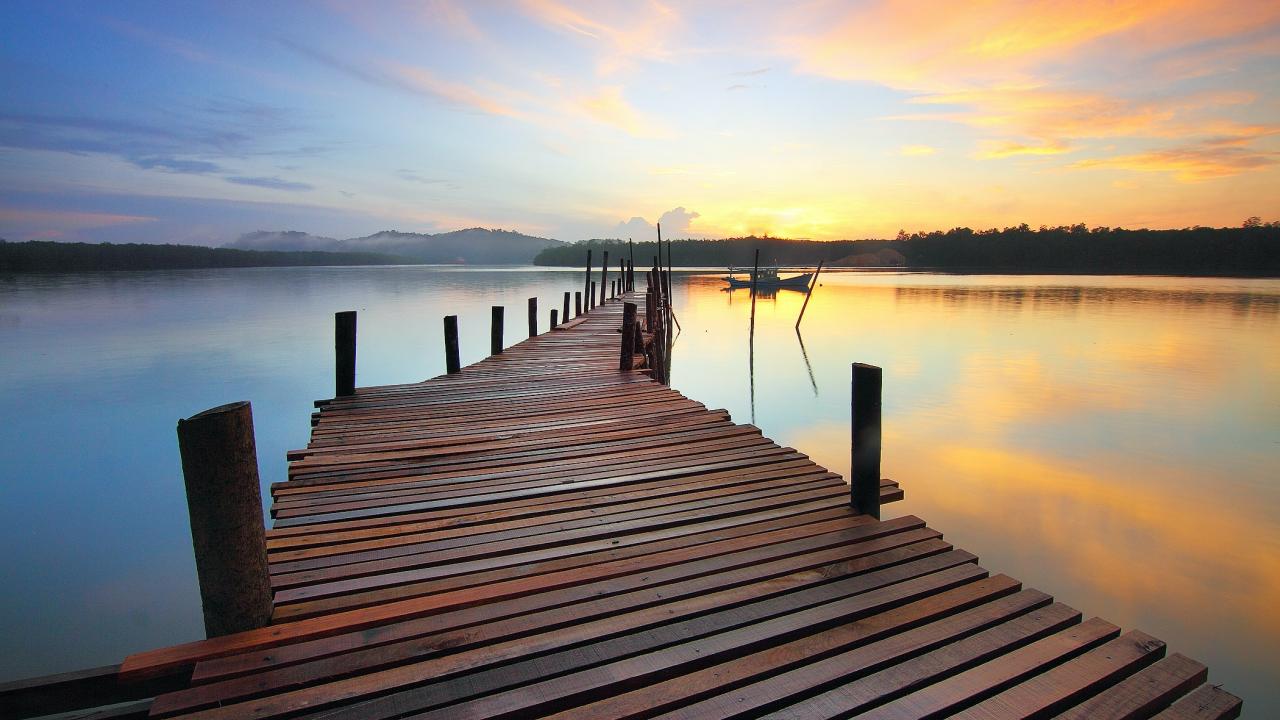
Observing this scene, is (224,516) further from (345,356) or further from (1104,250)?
(1104,250)

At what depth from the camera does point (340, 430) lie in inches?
223

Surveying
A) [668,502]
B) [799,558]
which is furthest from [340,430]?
[799,558]

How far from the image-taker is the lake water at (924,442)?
5762 mm

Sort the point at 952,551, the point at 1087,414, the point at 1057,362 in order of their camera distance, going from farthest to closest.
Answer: the point at 1057,362
the point at 1087,414
the point at 952,551

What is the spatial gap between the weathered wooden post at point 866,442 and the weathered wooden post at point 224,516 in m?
3.15

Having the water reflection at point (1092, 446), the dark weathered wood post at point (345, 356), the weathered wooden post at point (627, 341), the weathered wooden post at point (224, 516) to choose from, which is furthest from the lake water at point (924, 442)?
the weathered wooden post at point (224, 516)

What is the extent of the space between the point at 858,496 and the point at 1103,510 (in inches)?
241

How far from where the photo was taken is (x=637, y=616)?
2.64m

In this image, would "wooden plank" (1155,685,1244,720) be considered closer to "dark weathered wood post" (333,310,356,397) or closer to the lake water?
the lake water

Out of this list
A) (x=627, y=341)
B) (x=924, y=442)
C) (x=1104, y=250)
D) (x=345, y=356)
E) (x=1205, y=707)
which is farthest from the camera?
(x=1104, y=250)

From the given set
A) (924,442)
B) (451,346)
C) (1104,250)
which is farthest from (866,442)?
(1104,250)

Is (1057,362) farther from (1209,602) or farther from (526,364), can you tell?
(526,364)

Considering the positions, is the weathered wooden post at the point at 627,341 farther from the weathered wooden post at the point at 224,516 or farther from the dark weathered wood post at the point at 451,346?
the weathered wooden post at the point at 224,516

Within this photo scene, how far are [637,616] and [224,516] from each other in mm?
1737
